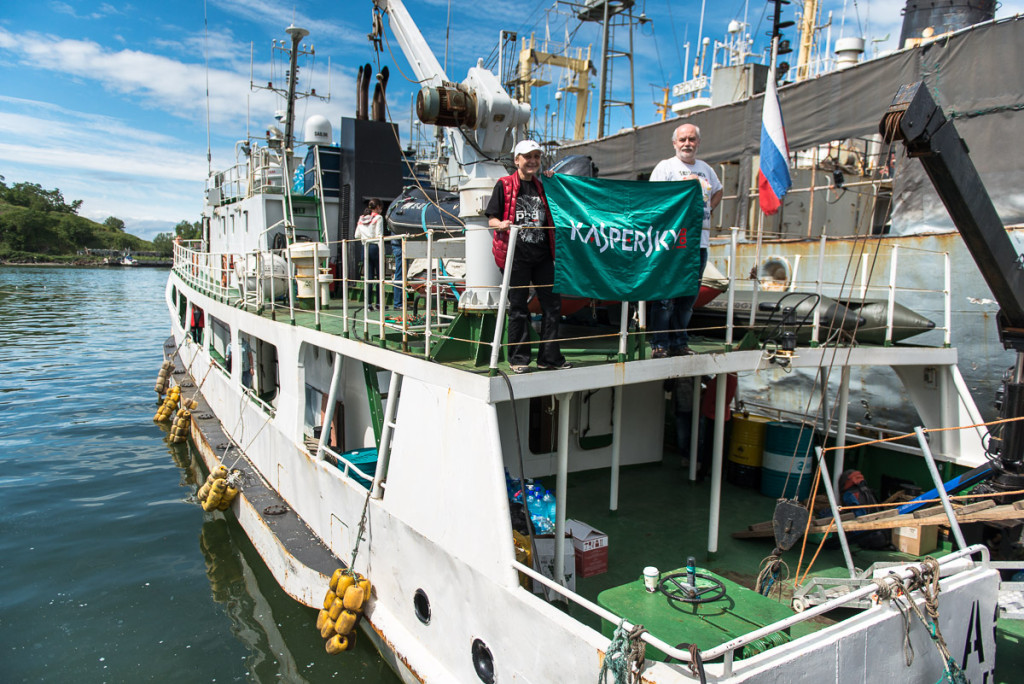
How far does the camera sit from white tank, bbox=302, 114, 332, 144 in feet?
49.1

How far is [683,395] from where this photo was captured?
8141 mm

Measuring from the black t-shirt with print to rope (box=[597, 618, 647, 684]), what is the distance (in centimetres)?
265

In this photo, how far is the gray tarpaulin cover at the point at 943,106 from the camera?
31.9ft

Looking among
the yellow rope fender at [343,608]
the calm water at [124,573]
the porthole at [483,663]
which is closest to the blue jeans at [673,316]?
the porthole at [483,663]

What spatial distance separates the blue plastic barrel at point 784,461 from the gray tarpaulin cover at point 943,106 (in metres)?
5.71

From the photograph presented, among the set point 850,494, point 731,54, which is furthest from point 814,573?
point 731,54

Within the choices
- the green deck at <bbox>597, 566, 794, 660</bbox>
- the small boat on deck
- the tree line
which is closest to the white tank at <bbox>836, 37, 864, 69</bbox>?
the small boat on deck

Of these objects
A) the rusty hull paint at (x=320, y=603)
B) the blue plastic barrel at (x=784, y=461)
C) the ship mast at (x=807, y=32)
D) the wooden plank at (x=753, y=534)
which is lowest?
the rusty hull paint at (x=320, y=603)

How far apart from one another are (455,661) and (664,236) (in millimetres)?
3669

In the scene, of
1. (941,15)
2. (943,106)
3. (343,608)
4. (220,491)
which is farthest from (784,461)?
(941,15)

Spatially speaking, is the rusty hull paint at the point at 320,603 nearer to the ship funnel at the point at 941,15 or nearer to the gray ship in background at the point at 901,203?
the gray ship in background at the point at 901,203

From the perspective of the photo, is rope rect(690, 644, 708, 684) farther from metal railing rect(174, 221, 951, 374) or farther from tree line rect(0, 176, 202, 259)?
tree line rect(0, 176, 202, 259)

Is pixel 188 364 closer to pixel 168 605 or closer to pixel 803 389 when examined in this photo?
pixel 168 605

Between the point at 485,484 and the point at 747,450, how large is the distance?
15.4 feet
